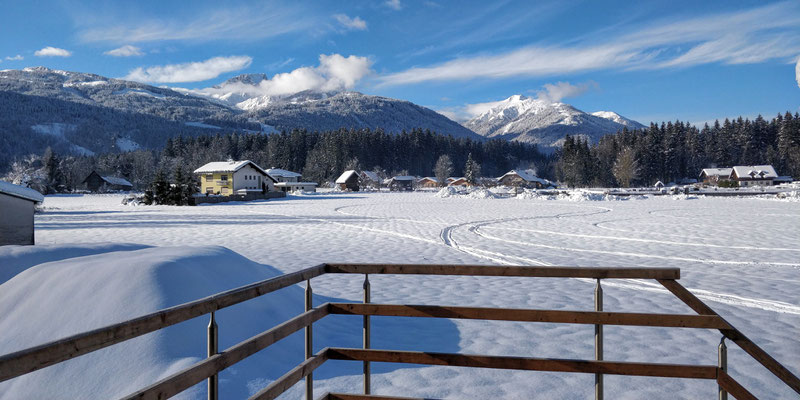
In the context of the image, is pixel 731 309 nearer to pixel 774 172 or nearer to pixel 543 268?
pixel 543 268

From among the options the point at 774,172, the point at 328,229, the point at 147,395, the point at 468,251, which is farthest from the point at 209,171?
the point at 774,172

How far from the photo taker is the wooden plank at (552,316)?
A: 2.97 metres

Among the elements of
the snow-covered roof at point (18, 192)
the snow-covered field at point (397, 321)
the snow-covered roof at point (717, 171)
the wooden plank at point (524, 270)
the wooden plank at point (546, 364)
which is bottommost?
the snow-covered field at point (397, 321)

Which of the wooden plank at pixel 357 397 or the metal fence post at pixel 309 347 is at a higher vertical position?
the metal fence post at pixel 309 347

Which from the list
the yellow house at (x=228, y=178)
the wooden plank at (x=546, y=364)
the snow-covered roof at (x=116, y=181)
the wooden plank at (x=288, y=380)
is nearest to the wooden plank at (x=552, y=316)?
the wooden plank at (x=546, y=364)

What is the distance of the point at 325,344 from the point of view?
602cm

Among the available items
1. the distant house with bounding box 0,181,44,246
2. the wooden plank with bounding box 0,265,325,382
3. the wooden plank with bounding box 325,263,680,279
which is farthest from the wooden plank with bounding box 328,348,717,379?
the distant house with bounding box 0,181,44,246

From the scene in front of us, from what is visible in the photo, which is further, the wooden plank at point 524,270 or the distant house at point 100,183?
the distant house at point 100,183

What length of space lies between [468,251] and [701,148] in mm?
130024

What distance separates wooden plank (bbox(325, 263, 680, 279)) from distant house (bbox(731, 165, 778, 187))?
12252 centimetres

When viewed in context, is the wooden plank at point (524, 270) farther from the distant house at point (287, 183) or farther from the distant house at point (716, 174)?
the distant house at point (716, 174)

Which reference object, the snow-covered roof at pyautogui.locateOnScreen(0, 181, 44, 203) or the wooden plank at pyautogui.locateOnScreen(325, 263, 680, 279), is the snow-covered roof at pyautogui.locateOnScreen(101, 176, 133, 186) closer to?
the snow-covered roof at pyautogui.locateOnScreen(0, 181, 44, 203)

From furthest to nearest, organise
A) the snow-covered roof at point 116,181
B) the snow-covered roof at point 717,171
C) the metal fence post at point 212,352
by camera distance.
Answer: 1. the snow-covered roof at point 717,171
2. the snow-covered roof at point 116,181
3. the metal fence post at point 212,352

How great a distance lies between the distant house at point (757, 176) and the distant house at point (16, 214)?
12291 centimetres
